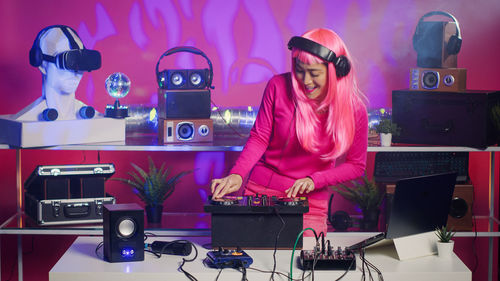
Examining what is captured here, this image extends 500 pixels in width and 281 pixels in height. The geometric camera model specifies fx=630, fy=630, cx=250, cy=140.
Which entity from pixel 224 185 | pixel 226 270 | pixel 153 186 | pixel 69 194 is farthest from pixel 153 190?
pixel 226 270

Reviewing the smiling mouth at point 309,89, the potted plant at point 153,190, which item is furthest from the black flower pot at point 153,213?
the smiling mouth at point 309,89

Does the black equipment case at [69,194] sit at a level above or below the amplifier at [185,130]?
below

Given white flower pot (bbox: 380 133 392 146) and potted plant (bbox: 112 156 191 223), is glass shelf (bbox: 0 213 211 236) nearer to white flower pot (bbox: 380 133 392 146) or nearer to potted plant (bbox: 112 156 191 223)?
potted plant (bbox: 112 156 191 223)

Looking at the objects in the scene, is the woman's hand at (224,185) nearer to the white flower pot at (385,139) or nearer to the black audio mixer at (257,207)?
the black audio mixer at (257,207)

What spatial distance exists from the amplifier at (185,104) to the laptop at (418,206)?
5.07 feet

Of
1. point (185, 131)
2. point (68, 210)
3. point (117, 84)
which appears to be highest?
point (117, 84)

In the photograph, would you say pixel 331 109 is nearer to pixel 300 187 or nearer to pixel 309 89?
pixel 309 89

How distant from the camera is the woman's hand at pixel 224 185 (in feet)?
8.65

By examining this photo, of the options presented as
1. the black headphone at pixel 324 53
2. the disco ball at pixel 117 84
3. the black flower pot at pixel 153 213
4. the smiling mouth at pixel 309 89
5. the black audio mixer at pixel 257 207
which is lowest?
the black flower pot at pixel 153 213

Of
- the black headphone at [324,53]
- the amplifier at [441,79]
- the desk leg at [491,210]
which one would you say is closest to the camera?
the black headphone at [324,53]

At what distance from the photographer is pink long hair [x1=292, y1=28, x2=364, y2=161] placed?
288cm

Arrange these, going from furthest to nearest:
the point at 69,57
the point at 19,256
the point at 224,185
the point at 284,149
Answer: the point at 19,256
the point at 69,57
the point at 284,149
the point at 224,185

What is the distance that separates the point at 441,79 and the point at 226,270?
6.76 feet

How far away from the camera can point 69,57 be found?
11.0 feet
